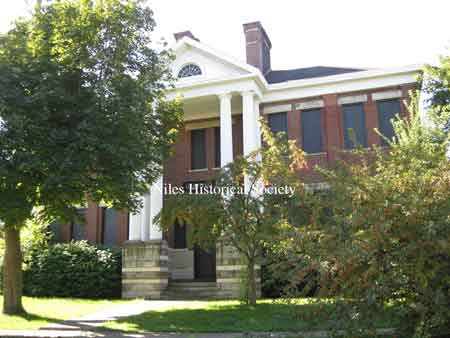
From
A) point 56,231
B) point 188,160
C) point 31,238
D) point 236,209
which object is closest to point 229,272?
point 236,209

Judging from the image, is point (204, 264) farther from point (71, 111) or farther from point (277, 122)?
point (71, 111)

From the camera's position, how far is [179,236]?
23844mm

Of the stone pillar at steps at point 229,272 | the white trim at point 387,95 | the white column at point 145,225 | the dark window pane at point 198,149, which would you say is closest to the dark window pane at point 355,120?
the white trim at point 387,95

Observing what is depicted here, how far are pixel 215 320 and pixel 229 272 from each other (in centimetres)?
621

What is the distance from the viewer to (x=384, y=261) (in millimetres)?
6684

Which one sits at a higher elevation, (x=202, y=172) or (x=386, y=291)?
(x=202, y=172)

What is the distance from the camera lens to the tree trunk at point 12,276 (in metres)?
14.0

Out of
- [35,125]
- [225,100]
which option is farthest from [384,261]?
[225,100]

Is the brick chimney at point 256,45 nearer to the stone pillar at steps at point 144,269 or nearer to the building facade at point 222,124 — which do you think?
the building facade at point 222,124

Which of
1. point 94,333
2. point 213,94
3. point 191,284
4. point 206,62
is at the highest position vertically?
point 206,62

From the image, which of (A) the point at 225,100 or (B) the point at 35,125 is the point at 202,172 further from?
(B) the point at 35,125

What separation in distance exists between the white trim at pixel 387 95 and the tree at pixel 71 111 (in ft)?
37.8

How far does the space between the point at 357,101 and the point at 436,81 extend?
14.1ft

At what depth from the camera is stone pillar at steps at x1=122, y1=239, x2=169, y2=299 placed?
1978cm
